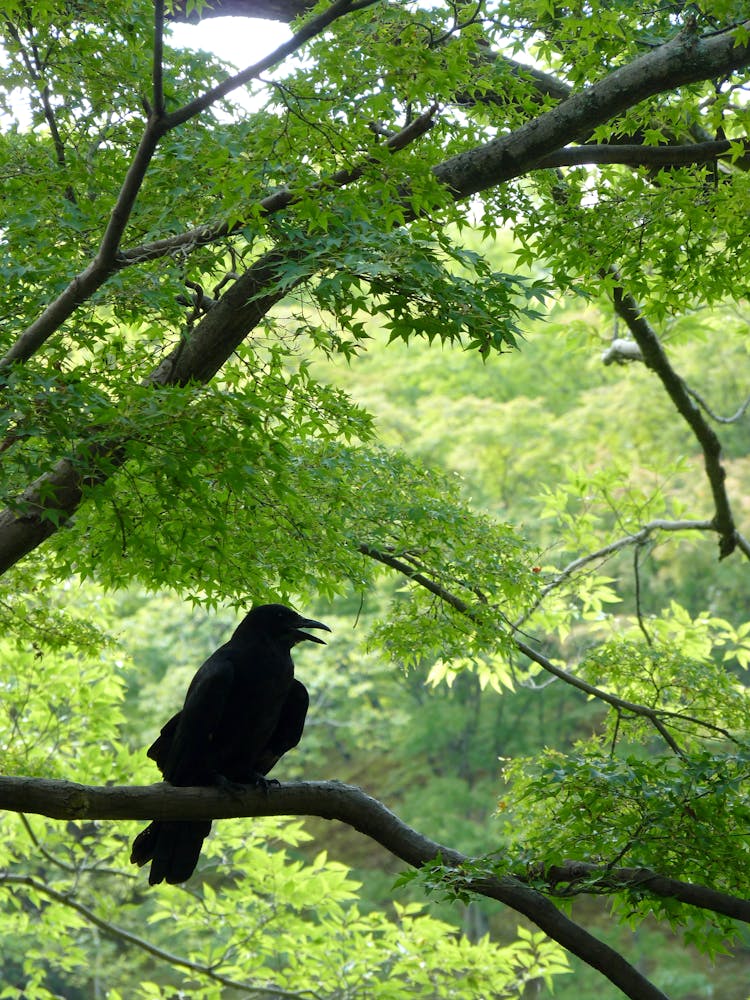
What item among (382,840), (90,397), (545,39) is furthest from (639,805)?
(545,39)

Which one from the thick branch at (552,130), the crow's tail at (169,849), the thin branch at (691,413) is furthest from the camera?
the thin branch at (691,413)

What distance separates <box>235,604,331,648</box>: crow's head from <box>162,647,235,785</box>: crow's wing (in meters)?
0.19

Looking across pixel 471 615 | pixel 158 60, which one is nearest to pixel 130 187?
pixel 158 60

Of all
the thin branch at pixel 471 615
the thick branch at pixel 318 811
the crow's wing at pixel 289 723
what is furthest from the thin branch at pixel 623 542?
the thick branch at pixel 318 811

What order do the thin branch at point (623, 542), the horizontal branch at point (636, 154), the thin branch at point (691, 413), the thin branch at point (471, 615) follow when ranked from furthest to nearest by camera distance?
1. the thin branch at point (623, 542)
2. the thin branch at point (691, 413)
3. the thin branch at point (471, 615)
4. the horizontal branch at point (636, 154)

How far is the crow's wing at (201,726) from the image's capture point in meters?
3.59

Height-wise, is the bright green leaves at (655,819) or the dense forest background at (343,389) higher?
the dense forest background at (343,389)

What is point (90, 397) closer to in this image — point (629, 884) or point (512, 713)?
point (629, 884)

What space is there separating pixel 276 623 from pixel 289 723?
441 mm

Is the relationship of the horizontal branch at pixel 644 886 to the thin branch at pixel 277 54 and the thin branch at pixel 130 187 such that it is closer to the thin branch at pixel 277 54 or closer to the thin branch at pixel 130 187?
the thin branch at pixel 130 187

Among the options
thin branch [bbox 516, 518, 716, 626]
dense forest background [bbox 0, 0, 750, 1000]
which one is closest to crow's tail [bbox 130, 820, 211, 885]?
dense forest background [bbox 0, 0, 750, 1000]

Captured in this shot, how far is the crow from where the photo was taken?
3555mm

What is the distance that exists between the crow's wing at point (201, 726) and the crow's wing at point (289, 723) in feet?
1.07

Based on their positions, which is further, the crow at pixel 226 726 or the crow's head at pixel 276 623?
the crow's head at pixel 276 623
